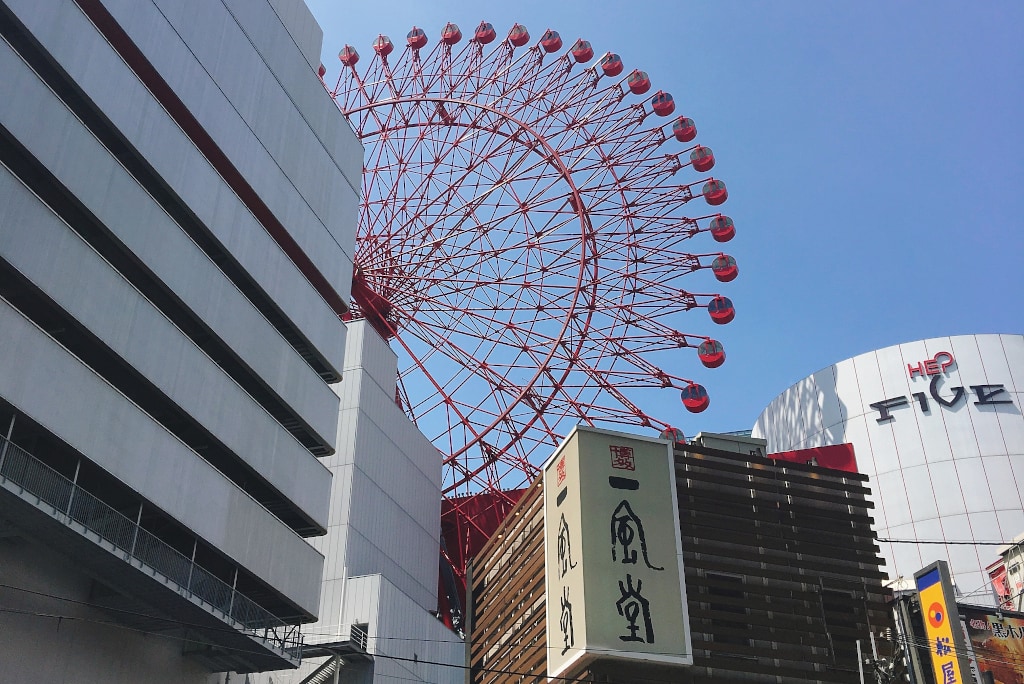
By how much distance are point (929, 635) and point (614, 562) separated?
7158mm

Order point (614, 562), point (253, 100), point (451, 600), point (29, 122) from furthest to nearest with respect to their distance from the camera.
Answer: point (451, 600) → point (253, 100) → point (29, 122) → point (614, 562)

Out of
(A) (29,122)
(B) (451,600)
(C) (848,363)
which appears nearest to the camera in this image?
(A) (29,122)

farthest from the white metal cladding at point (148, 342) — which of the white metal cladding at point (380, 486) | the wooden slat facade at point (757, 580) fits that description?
the wooden slat facade at point (757, 580)

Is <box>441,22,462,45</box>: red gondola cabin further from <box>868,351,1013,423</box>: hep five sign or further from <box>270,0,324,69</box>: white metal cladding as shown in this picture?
<box>868,351,1013,423</box>: hep five sign

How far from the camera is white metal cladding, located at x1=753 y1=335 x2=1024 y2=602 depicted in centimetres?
6003

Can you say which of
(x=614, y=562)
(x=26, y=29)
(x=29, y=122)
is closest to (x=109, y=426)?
(x=29, y=122)

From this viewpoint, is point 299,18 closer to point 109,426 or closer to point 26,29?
point 26,29

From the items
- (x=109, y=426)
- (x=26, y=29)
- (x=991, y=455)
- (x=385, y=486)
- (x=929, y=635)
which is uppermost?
(x=991, y=455)

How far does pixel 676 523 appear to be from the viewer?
23.6 metres

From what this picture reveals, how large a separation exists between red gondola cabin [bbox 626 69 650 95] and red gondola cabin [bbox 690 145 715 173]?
3.93 metres

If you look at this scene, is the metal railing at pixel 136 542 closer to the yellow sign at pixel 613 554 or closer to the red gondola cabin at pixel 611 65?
the yellow sign at pixel 613 554

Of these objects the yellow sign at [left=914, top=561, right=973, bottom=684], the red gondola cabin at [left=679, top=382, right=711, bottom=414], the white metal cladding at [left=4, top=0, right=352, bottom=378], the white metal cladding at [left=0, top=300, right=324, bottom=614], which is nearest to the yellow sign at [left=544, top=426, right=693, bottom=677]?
the yellow sign at [left=914, top=561, right=973, bottom=684]

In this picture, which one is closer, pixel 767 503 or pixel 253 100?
pixel 767 503

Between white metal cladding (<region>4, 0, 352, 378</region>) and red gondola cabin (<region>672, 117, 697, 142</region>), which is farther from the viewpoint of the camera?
red gondola cabin (<region>672, 117, 697, 142</region>)
